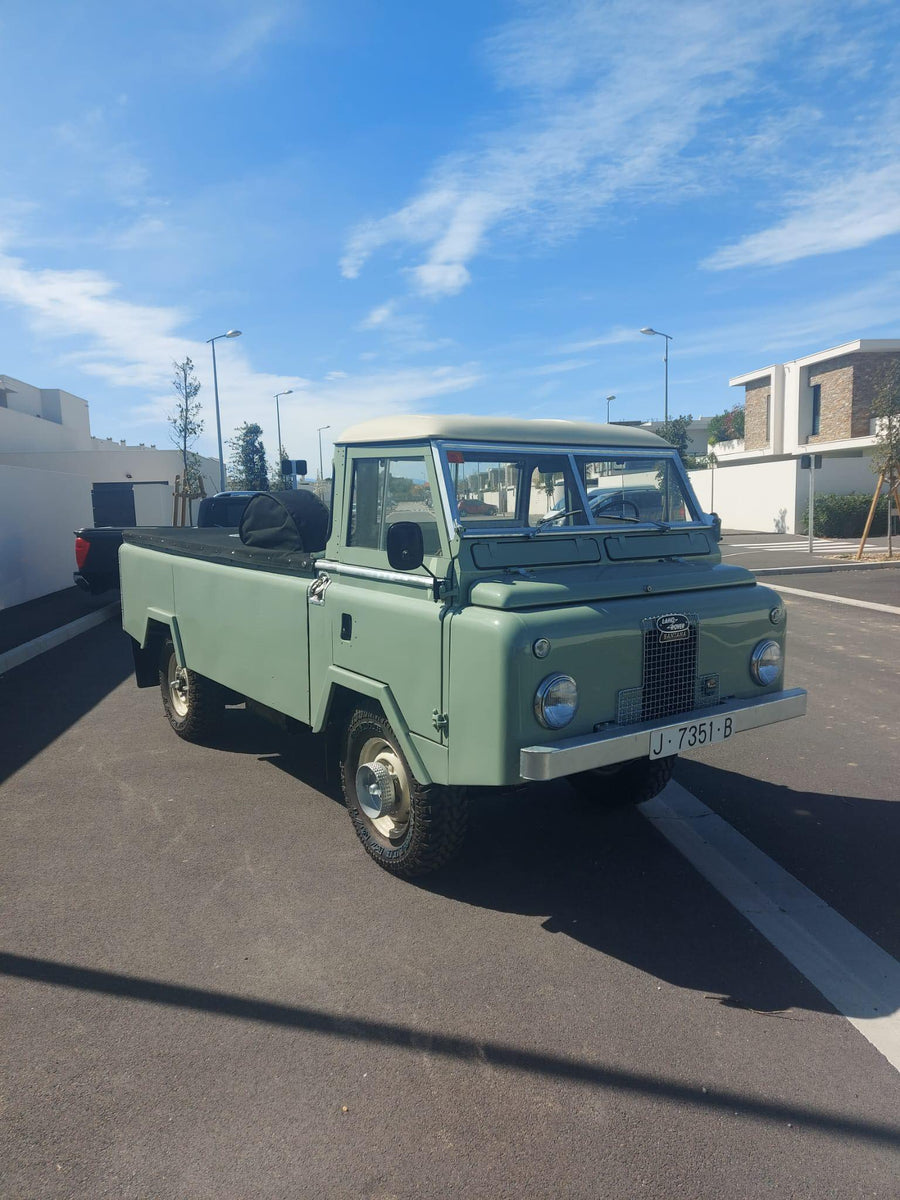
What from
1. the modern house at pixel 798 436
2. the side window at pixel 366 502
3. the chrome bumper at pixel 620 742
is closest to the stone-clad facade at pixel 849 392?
the modern house at pixel 798 436

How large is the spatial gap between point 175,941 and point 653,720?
7.58 feet

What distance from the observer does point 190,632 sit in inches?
239

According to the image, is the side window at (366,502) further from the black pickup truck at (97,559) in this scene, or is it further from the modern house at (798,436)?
the modern house at (798,436)

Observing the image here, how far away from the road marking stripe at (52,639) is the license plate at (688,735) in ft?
Answer: 26.4

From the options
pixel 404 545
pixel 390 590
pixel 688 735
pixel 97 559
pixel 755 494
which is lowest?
pixel 688 735

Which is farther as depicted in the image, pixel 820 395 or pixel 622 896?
pixel 820 395

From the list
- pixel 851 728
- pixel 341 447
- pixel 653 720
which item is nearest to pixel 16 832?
pixel 341 447

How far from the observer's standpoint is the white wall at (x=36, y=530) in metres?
13.8

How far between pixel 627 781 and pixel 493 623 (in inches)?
84.4

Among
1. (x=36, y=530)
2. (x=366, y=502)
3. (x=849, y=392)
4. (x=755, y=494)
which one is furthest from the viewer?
(x=849, y=392)

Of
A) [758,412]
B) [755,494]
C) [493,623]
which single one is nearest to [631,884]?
[493,623]

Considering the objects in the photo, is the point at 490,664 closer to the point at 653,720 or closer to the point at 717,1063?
the point at 653,720

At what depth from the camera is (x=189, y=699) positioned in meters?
6.39

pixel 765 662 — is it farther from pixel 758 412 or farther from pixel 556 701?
pixel 758 412
